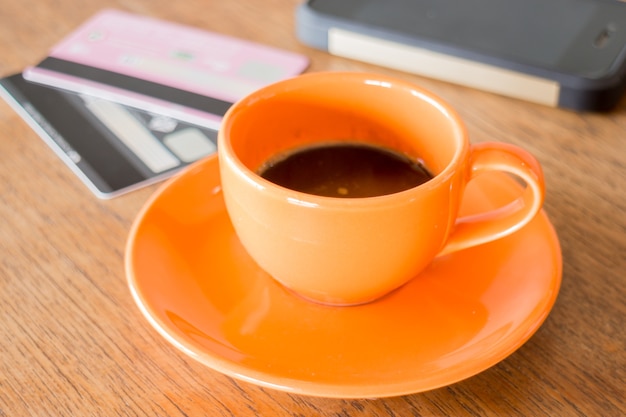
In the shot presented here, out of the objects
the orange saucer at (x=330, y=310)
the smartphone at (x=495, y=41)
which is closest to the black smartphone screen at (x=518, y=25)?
the smartphone at (x=495, y=41)

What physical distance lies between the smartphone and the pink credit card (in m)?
0.06

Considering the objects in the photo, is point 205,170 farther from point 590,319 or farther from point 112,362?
point 590,319

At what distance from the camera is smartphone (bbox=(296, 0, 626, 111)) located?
0.69 metres

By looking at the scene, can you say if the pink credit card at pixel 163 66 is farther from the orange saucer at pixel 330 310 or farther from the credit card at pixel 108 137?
the orange saucer at pixel 330 310

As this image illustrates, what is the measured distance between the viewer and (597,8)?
77 centimetres

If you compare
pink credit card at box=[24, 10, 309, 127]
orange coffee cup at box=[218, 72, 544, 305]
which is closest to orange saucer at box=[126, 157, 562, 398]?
orange coffee cup at box=[218, 72, 544, 305]

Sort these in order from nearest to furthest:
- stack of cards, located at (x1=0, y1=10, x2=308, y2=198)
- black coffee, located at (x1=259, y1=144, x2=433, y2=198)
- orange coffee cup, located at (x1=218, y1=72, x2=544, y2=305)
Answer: orange coffee cup, located at (x1=218, y1=72, x2=544, y2=305) → black coffee, located at (x1=259, y1=144, x2=433, y2=198) → stack of cards, located at (x1=0, y1=10, x2=308, y2=198)

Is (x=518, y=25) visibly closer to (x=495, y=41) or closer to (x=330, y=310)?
(x=495, y=41)

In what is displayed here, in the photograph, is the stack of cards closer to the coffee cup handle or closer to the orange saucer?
the orange saucer

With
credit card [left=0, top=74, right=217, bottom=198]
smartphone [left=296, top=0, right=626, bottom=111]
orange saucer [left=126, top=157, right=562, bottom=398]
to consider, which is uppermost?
smartphone [left=296, top=0, right=626, bottom=111]

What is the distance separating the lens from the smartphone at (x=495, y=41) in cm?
69

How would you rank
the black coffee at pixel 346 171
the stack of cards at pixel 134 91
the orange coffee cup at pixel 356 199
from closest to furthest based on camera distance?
the orange coffee cup at pixel 356 199
the black coffee at pixel 346 171
the stack of cards at pixel 134 91

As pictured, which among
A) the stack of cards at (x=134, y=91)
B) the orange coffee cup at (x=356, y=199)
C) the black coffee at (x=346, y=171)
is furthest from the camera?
the stack of cards at (x=134, y=91)

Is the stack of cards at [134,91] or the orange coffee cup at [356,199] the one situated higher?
the orange coffee cup at [356,199]
